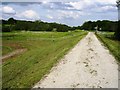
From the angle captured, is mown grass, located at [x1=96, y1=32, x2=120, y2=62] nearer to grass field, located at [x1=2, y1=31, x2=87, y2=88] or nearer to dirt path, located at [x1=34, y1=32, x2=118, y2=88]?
dirt path, located at [x1=34, y1=32, x2=118, y2=88]

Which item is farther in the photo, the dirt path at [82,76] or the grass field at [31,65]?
the grass field at [31,65]

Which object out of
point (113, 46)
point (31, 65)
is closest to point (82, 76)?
point (31, 65)

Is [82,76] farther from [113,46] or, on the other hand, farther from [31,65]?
[113,46]

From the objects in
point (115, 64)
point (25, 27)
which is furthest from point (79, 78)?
point (25, 27)

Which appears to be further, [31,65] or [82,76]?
[31,65]

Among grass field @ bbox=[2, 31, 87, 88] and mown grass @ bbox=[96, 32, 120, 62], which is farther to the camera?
mown grass @ bbox=[96, 32, 120, 62]

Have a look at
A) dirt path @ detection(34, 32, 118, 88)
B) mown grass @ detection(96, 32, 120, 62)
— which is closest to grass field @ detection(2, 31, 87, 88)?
dirt path @ detection(34, 32, 118, 88)

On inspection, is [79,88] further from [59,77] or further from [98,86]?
[59,77]

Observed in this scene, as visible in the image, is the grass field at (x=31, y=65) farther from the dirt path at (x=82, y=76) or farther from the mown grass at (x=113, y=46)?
the mown grass at (x=113, y=46)

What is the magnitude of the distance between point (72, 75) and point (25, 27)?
124825 mm

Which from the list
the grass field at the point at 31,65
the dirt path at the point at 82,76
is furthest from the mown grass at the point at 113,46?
the grass field at the point at 31,65

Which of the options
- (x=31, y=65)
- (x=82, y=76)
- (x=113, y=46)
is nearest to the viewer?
(x=82, y=76)

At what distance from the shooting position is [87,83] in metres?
10.4

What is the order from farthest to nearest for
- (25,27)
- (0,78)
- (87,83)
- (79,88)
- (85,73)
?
(25,27)
(0,78)
(85,73)
(87,83)
(79,88)
